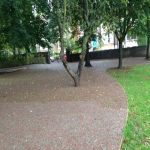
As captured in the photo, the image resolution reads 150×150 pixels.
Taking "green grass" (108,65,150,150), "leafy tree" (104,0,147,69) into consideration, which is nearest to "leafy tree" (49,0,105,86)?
"leafy tree" (104,0,147,69)

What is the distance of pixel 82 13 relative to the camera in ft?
32.9

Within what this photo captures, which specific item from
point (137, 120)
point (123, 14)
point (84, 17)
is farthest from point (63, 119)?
point (123, 14)

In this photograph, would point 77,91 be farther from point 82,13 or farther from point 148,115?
point 82,13

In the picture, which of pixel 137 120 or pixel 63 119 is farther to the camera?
pixel 137 120

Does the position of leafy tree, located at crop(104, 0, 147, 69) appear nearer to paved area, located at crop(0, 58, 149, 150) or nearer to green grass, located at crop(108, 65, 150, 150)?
green grass, located at crop(108, 65, 150, 150)

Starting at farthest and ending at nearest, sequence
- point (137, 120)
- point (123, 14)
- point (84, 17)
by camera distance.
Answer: point (123, 14), point (84, 17), point (137, 120)

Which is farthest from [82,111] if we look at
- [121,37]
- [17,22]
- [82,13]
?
[17,22]

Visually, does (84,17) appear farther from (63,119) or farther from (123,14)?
(63,119)

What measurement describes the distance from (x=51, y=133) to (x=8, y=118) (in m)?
1.52

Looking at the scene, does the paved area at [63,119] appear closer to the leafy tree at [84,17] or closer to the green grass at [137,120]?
the green grass at [137,120]

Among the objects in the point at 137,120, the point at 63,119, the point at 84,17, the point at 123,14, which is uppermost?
the point at 123,14

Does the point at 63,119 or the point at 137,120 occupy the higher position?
the point at 63,119

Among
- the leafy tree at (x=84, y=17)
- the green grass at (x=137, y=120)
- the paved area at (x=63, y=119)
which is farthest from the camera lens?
the leafy tree at (x=84, y=17)

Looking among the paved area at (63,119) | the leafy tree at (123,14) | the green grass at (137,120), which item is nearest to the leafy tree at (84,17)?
the leafy tree at (123,14)
